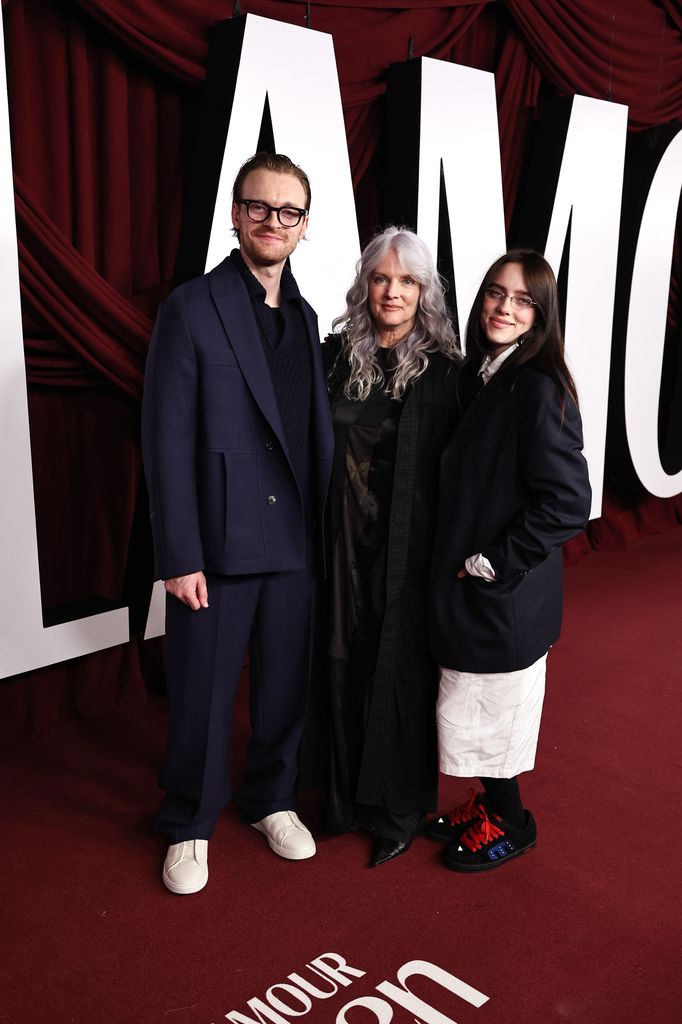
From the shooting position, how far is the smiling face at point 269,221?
1.89 meters

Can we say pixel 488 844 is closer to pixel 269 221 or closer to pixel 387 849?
pixel 387 849

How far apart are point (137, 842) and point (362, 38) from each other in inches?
101

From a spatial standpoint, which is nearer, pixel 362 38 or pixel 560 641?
pixel 362 38

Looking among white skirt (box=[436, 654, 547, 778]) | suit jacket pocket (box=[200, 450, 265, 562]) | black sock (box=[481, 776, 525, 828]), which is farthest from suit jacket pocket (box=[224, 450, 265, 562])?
black sock (box=[481, 776, 525, 828])

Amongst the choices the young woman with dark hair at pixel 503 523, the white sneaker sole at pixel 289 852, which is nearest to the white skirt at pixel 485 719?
the young woman with dark hair at pixel 503 523

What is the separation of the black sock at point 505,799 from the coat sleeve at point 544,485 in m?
0.52

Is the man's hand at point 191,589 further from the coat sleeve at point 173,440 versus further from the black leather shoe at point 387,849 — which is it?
the black leather shoe at point 387,849

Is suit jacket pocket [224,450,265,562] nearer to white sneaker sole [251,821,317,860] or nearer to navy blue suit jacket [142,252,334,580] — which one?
navy blue suit jacket [142,252,334,580]

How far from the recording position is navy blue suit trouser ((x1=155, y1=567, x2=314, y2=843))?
201cm

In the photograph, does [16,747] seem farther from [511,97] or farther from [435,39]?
[511,97]

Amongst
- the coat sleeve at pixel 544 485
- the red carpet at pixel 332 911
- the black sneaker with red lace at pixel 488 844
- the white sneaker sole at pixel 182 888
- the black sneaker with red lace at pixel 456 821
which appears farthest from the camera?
the black sneaker with red lace at pixel 456 821

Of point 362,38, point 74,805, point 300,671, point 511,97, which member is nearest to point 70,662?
point 74,805

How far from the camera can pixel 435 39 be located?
3.37 m

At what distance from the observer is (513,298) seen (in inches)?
74.9
